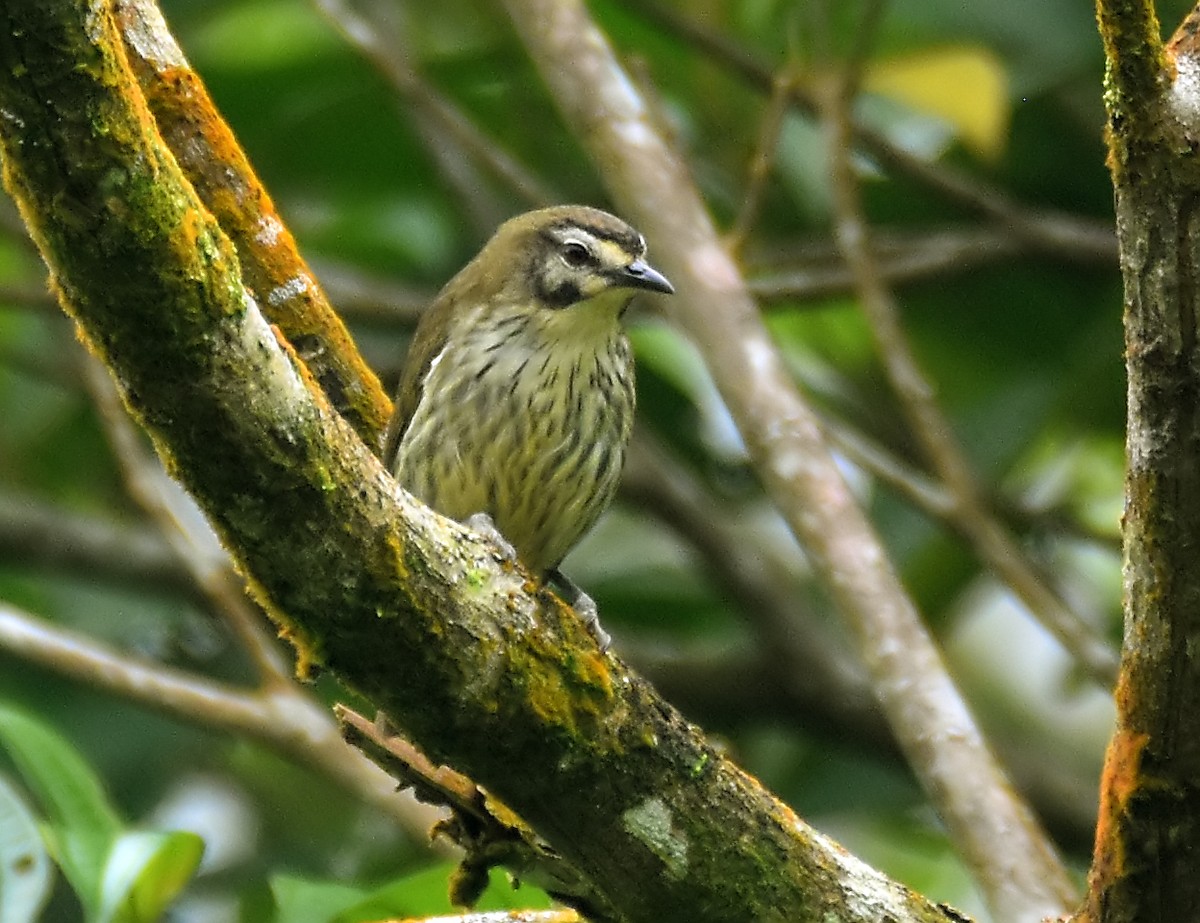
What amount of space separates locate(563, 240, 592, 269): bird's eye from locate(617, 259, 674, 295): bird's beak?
13cm

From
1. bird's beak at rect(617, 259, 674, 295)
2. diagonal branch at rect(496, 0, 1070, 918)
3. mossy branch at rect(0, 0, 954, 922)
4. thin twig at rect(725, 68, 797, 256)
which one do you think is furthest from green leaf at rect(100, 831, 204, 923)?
thin twig at rect(725, 68, 797, 256)

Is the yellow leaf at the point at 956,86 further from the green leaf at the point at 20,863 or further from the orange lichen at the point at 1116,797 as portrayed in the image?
the green leaf at the point at 20,863

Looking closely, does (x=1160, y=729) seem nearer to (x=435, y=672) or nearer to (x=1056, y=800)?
(x=435, y=672)

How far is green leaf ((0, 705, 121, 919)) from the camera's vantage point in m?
4.02

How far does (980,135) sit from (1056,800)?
2.00 meters

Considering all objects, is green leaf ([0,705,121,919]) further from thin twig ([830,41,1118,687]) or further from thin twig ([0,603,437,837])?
thin twig ([830,41,1118,687])

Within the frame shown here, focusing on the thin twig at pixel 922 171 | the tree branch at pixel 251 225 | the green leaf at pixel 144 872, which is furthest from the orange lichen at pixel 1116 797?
the thin twig at pixel 922 171

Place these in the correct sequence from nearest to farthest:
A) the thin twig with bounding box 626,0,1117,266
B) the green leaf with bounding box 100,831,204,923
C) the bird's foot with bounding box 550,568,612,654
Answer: the bird's foot with bounding box 550,568,612,654 < the green leaf with bounding box 100,831,204,923 < the thin twig with bounding box 626,0,1117,266

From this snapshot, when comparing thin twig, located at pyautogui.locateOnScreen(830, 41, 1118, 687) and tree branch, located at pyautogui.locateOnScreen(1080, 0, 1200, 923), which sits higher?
thin twig, located at pyautogui.locateOnScreen(830, 41, 1118, 687)

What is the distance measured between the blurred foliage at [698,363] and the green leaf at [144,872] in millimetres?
1524

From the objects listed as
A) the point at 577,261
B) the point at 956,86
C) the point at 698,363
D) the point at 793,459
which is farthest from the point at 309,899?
the point at 698,363

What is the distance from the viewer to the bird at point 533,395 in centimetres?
442

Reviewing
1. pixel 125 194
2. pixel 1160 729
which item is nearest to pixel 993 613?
pixel 1160 729

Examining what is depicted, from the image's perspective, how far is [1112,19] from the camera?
7.72 ft
